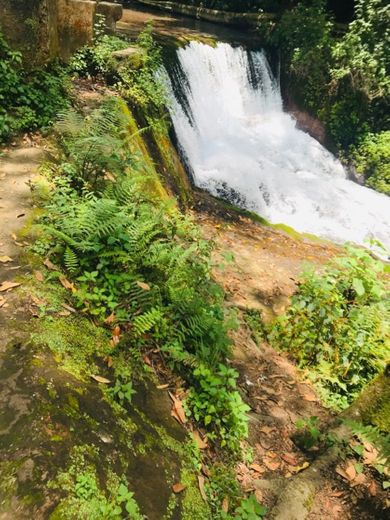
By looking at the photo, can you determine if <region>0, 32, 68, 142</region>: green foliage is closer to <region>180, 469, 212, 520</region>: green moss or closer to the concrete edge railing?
<region>180, 469, 212, 520</region>: green moss

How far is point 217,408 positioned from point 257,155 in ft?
31.6

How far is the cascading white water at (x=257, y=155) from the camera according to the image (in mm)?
9977

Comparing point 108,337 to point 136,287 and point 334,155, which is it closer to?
point 136,287

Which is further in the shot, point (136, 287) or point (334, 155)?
point (334, 155)

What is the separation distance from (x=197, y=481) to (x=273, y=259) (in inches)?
204

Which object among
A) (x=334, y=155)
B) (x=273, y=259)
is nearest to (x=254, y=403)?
(x=273, y=259)

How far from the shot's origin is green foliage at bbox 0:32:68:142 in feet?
16.5

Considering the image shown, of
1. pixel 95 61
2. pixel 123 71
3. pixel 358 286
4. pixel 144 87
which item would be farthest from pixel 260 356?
pixel 95 61

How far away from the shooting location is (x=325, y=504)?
3043mm

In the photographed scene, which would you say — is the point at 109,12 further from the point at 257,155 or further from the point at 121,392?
the point at 121,392

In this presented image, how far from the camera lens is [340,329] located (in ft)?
16.0

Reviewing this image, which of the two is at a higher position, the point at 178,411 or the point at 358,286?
the point at 178,411

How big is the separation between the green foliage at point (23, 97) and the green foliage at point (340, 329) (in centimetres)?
404

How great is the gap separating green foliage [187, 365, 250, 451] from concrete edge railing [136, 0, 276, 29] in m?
18.2
